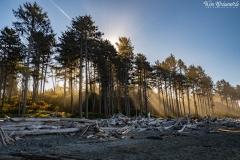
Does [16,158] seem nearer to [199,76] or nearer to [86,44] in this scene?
[86,44]

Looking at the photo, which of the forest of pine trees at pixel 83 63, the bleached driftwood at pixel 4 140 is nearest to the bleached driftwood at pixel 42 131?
the bleached driftwood at pixel 4 140

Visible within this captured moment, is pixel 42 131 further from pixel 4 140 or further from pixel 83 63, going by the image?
pixel 83 63

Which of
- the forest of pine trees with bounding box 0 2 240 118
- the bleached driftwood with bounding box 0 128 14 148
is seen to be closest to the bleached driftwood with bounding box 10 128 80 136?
the bleached driftwood with bounding box 0 128 14 148

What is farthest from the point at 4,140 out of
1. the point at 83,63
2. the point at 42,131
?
the point at 83,63

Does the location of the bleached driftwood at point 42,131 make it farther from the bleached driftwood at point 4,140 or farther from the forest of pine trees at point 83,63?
the forest of pine trees at point 83,63

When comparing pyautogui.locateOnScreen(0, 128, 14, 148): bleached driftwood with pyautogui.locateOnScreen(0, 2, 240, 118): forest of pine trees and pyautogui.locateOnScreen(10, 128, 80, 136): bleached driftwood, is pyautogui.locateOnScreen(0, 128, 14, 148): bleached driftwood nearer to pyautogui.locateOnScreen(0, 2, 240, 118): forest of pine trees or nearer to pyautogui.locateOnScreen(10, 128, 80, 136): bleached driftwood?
pyautogui.locateOnScreen(10, 128, 80, 136): bleached driftwood

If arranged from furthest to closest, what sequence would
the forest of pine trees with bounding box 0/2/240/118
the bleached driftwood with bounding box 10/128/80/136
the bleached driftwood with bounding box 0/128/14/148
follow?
the forest of pine trees with bounding box 0/2/240/118 → the bleached driftwood with bounding box 10/128/80/136 → the bleached driftwood with bounding box 0/128/14/148

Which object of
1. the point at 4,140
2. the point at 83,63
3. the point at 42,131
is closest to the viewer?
the point at 4,140

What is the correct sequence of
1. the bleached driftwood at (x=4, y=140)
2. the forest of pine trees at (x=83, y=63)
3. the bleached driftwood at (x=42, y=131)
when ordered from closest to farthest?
1. the bleached driftwood at (x=4, y=140)
2. the bleached driftwood at (x=42, y=131)
3. the forest of pine trees at (x=83, y=63)

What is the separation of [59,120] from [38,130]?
2639 mm

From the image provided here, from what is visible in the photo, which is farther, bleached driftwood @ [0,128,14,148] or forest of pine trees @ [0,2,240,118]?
forest of pine trees @ [0,2,240,118]

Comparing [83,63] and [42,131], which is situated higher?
[83,63]

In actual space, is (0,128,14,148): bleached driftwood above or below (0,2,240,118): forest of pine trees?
below

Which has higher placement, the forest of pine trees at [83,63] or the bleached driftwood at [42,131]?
the forest of pine trees at [83,63]
